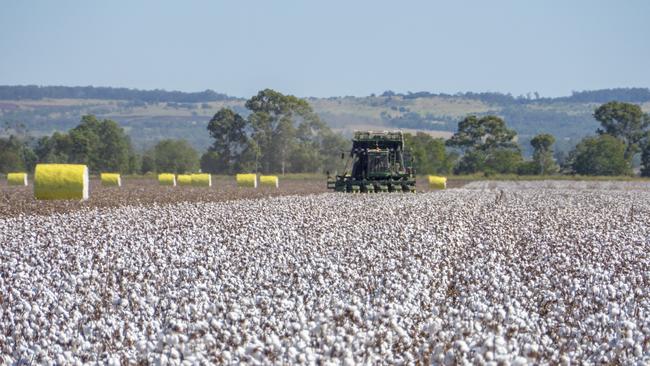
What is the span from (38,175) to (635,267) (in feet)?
77.8

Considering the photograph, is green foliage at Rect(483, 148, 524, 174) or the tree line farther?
green foliage at Rect(483, 148, 524, 174)

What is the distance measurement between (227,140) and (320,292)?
11364cm

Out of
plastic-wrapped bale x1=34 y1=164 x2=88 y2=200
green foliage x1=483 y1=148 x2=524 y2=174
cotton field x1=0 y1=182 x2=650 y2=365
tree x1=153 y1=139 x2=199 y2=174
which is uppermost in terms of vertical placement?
cotton field x1=0 y1=182 x2=650 y2=365

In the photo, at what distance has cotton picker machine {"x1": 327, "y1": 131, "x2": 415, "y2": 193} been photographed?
45688mm

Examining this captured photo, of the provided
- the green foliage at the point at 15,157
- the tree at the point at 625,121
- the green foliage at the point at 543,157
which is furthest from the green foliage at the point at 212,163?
the tree at the point at 625,121

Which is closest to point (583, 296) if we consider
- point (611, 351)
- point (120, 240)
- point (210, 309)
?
point (611, 351)

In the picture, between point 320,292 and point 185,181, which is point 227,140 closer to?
point 185,181

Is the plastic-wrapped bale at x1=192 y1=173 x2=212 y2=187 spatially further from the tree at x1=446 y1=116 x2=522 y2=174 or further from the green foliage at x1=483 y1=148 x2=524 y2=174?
the tree at x1=446 y1=116 x2=522 y2=174

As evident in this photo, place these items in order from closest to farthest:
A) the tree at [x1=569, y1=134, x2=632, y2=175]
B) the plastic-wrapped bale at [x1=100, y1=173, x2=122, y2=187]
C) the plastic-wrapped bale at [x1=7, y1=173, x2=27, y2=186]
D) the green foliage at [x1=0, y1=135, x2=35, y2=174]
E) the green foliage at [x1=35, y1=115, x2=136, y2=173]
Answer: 1. the plastic-wrapped bale at [x1=100, y1=173, x2=122, y2=187]
2. the plastic-wrapped bale at [x1=7, y1=173, x2=27, y2=186]
3. the tree at [x1=569, y1=134, x2=632, y2=175]
4. the green foliage at [x1=0, y1=135, x2=35, y2=174]
5. the green foliage at [x1=35, y1=115, x2=136, y2=173]

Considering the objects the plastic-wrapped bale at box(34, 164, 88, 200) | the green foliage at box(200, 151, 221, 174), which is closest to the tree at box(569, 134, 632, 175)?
the green foliage at box(200, 151, 221, 174)

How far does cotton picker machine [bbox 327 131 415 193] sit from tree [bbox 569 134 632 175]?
227 feet

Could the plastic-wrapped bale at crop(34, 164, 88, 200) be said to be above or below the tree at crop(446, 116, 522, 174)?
above

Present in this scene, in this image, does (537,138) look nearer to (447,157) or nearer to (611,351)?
(447,157)

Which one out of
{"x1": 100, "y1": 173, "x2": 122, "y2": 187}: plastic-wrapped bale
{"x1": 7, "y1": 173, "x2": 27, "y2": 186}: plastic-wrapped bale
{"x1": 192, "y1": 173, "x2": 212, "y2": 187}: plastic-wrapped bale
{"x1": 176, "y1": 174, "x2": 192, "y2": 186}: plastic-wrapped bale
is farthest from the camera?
{"x1": 7, "y1": 173, "x2": 27, "y2": 186}: plastic-wrapped bale
